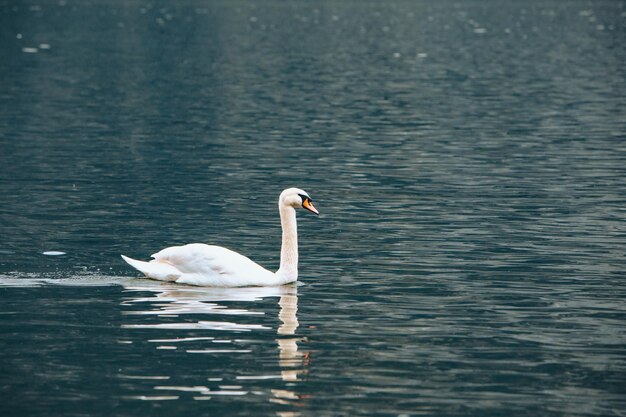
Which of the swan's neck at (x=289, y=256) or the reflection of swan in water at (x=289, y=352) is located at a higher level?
the swan's neck at (x=289, y=256)

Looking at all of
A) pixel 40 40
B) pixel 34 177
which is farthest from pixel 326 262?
pixel 40 40

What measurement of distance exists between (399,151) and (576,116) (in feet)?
40.5

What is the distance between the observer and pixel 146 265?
862 inches

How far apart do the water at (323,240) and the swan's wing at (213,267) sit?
0.22 m

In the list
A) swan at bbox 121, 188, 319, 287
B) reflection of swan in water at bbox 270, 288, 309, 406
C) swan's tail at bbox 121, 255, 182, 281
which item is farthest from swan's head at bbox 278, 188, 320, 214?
swan's tail at bbox 121, 255, 182, 281

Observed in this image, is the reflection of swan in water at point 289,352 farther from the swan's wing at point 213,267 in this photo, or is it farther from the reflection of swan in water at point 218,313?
Result: the swan's wing at point 213,267

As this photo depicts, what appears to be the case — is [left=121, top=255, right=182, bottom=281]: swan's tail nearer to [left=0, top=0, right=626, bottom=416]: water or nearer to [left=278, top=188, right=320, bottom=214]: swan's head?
[left=0, top=0, right=626, bottom=416]: water

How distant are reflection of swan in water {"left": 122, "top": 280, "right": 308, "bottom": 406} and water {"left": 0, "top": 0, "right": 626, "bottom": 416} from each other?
6 cm

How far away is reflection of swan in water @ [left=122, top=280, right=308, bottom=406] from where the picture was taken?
16359 millimetres

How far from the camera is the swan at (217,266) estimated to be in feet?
70.6

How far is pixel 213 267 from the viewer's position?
21.5 metres

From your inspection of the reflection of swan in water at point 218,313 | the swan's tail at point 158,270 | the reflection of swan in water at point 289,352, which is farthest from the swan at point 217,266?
the reflection of swan in water at point 289,352

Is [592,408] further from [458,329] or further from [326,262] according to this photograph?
[326,262]

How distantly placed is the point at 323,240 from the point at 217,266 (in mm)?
5816
